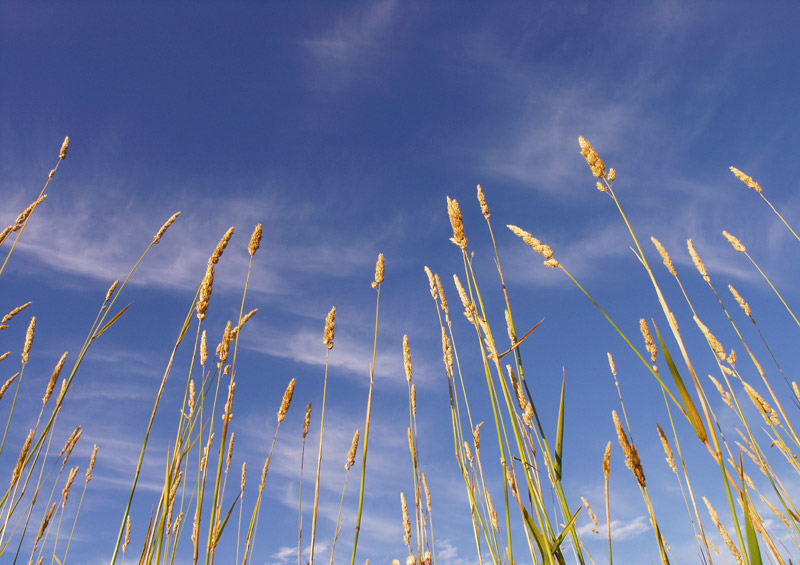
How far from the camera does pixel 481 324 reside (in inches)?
56.9

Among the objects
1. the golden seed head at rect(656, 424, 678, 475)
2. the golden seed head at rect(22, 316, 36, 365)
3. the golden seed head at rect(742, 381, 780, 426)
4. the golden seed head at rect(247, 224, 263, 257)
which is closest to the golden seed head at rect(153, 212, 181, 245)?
the golden seed head at rect(247, 224, 263, 257)

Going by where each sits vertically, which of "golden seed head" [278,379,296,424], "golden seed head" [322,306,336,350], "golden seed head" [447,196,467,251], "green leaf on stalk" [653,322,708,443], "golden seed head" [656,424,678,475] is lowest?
"green leaf on stalk" [653,322,708,443]

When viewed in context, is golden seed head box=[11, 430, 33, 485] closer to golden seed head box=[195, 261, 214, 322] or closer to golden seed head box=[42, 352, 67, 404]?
golden seed head box=[42, 352, 67, 404]

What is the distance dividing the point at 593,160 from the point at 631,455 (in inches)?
38.2

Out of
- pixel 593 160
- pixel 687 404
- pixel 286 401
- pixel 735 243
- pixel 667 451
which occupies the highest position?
pixel 735 243

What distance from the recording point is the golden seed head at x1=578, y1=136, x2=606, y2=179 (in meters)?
1.54

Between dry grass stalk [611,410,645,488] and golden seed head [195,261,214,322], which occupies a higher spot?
golden seed head [195,261,214,322]

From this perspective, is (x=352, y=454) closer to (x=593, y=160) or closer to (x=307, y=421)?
(x=307, y=421)

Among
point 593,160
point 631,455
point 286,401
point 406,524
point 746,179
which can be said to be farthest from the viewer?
point 746,179

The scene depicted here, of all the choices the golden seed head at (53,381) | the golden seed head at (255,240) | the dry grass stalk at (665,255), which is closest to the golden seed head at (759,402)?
the dry grass stalk at (665,255)

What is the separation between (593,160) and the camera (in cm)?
156

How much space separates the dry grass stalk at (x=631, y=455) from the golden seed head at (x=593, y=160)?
827 mm

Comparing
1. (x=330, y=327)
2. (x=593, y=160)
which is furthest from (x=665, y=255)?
(x=330, y=327)

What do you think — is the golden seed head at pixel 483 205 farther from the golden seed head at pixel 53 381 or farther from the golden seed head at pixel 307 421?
the golden seed head at pixel 53 381
